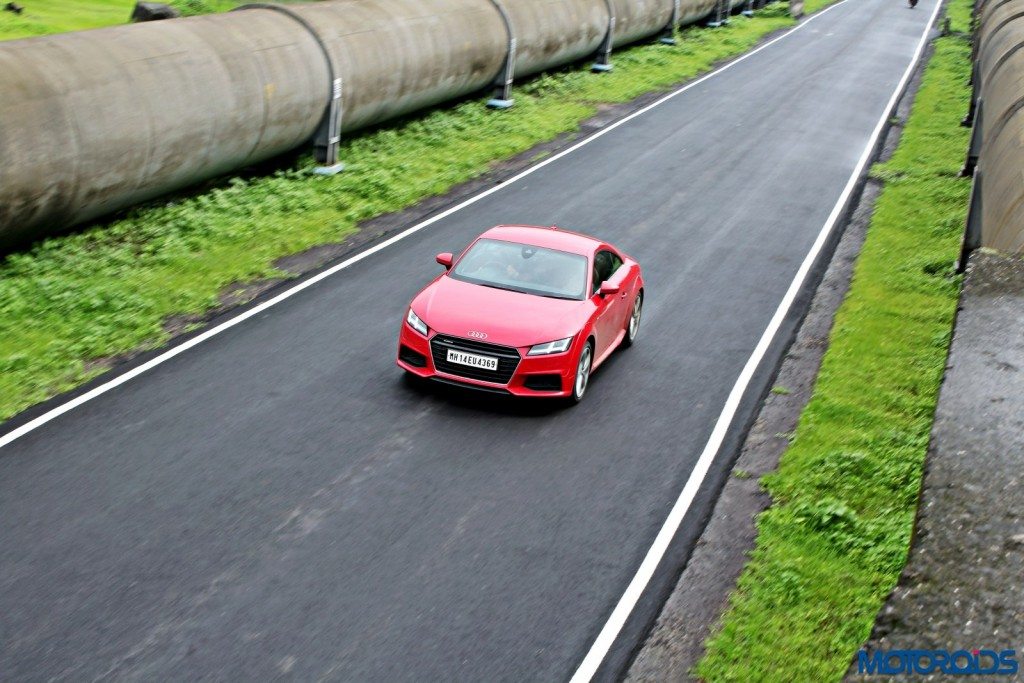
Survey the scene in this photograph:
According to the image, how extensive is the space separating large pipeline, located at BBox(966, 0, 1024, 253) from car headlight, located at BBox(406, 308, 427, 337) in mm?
7893

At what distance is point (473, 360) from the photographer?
12.8m

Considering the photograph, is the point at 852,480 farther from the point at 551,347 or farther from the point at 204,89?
the point at 204,89

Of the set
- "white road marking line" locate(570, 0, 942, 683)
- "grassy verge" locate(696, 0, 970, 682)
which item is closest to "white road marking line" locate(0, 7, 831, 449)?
"white road marking line" locate(570, 0, 942, 683)

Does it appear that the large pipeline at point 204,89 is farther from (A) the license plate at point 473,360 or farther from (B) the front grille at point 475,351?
(A) the license plate at point 473,360

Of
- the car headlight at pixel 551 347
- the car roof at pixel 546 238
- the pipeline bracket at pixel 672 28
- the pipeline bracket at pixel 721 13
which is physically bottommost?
the pipeline bracket at pixel 721 13

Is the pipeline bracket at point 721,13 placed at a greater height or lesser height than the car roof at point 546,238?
lesser

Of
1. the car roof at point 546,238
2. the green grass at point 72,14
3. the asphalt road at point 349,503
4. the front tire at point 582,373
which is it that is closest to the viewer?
the asphalt road at point 349,503

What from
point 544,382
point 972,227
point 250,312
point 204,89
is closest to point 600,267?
point 544,382

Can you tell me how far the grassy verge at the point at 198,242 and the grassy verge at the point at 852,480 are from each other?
778 cm

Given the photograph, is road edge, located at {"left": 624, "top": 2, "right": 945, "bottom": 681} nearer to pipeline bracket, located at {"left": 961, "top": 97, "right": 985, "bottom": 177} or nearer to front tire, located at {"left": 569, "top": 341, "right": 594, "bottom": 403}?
front tire, located at {"left": 569, "top": 341, "right": 594, "bottom": 403}

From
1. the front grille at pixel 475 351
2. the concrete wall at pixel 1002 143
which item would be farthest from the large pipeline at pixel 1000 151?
the front grille at pixel 475 351

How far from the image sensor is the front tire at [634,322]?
50.5ft

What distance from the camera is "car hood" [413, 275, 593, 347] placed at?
1288cm

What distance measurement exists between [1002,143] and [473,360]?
11819mm
